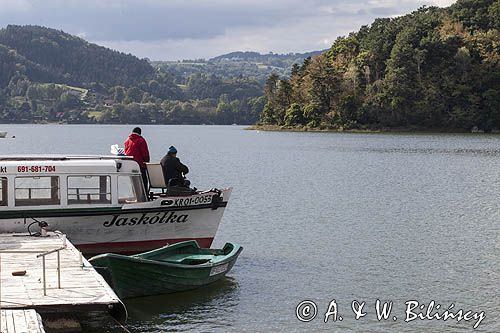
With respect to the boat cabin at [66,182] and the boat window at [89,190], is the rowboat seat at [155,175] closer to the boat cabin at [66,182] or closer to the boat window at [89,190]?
the boat cabin at [66,182]

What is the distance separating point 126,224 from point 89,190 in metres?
1.54

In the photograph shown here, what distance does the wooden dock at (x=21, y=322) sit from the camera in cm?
1419

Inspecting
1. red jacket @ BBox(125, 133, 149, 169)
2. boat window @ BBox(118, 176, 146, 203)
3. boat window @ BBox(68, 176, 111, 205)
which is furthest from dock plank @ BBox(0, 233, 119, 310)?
red jacket @ BBox(125, 133, 149, 169)

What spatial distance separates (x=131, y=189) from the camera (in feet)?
81.7

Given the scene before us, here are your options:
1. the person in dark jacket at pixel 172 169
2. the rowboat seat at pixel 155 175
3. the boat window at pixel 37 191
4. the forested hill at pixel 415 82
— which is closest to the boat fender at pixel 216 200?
the person in dark jacket at pixel 172 169

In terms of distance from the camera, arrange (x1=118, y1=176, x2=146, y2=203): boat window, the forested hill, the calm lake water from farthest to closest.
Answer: the forested hill, (x1=118, y1=176, x2=146, y2=203): boat window, the calm lake water

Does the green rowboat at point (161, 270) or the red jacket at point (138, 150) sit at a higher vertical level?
the red jacket at point (138, 150)

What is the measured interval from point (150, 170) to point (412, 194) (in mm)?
25465

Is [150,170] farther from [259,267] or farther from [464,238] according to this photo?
[464,238]

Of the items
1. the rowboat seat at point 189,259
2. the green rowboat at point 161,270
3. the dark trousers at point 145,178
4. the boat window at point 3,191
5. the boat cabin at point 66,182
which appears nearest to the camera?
the green rowboat at point 161,270

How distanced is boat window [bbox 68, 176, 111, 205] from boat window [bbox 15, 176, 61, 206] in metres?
0.44

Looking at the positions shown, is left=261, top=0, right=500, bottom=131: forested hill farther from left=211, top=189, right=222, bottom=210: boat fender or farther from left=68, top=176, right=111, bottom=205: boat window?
left=68, top=176, right=111, bottom=205: boat window

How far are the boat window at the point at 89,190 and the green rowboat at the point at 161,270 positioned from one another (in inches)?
114

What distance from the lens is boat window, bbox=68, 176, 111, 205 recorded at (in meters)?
23.9
